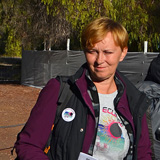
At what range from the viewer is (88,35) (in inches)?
73.4

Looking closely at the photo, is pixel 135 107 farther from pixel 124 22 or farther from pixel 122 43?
pixel 124 22

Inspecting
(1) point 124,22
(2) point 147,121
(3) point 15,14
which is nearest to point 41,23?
(3) point 15,14

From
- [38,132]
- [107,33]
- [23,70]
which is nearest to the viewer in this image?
[38,132]

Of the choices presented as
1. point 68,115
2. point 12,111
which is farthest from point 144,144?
point 12,111

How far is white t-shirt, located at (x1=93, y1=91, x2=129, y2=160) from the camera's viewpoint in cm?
182

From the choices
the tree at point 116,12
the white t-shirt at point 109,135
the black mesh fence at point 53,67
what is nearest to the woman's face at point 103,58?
the white t-shirt at point 109,135

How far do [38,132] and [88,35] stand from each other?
613 mm

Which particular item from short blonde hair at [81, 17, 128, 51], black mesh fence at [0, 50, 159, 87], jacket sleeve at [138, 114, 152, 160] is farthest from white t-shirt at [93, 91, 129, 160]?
black mesh fence at [0, 50, 159, 87]

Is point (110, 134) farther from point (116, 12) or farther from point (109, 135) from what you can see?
point (116, 12)

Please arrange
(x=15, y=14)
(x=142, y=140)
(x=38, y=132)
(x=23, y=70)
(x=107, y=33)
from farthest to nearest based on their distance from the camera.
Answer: (x=23, y=70)
(x=15, y=14)
(x=142, y=140)
(x=107, y=33)
(x=38, y=132)

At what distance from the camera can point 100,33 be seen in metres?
1.84

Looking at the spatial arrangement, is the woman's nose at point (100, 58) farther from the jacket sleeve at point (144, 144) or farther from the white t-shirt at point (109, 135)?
the jacket sleeve at point (144, 144)

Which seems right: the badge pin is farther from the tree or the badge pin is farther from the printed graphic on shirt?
the tree

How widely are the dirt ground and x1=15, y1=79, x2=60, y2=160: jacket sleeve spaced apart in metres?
4.06
